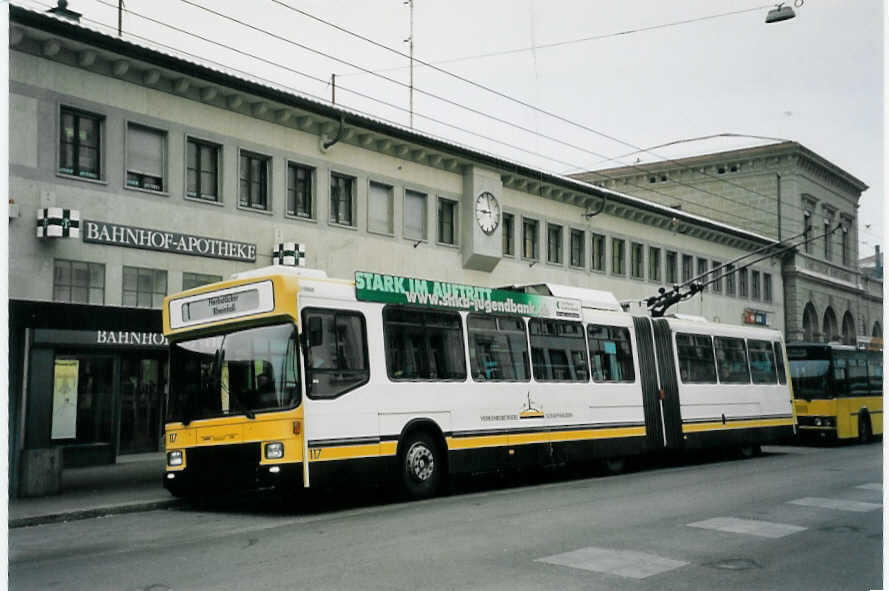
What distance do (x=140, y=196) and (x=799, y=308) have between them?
38615 millimetres

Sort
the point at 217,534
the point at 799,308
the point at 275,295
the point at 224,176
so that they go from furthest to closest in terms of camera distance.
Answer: the point at 799,308
the point at 224,176
the point at 275,295
the point at 217,534

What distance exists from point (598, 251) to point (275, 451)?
25.7 meters

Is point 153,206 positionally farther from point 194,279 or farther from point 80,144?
point 80,144

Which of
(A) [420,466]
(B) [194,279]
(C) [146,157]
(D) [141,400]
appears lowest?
(A) [420,466]

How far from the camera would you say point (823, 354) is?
27.7 m

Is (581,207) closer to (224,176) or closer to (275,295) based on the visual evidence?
(224,176)

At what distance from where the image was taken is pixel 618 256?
124ft

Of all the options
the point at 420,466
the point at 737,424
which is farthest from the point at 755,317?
the point at 420,466

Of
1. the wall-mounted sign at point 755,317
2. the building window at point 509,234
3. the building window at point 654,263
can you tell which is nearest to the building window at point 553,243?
the building window at point 509,234

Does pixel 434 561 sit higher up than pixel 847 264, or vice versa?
pixel 847 264

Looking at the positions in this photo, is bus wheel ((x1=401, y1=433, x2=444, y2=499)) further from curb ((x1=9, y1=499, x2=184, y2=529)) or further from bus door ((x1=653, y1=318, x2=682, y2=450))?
bus door ((x1=653, y1=318, x2=682, y2=450))

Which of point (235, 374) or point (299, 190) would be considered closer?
point (235, 374)

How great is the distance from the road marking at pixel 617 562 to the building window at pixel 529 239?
921 inches

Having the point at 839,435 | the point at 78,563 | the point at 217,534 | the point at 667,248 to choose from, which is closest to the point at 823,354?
the point at 839,435
